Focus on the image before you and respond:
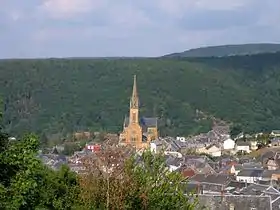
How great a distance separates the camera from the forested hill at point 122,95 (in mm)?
143625

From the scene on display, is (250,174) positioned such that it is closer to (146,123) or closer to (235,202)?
(235,202)

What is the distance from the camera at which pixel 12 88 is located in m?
169

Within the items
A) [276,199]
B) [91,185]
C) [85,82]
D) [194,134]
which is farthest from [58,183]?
[85,82]

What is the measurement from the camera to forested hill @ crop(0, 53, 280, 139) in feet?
471

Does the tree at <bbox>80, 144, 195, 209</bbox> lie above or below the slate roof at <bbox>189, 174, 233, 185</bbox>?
above

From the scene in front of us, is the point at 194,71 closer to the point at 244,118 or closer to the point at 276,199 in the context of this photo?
the point at 244,118

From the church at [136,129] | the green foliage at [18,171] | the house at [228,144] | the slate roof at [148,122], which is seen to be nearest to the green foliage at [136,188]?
the green foliage at [18,171]

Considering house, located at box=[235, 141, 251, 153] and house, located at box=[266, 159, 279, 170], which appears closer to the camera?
house, located at box=[266, 159, 279, 170]

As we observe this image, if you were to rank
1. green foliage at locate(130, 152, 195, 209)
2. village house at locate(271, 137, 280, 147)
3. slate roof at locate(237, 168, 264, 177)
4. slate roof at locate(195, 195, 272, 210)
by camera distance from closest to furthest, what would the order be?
1. green foliage at locate(130, 152, 195, 209)
2. slate roof at locate(195, 195, 272, 210)
3. slate roof at locate(237, 168, 264, 177)
4. village house at locate(271, 137, 280, 147)

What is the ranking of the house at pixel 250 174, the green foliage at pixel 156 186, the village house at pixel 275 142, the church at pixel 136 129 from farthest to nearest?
the church at pixel 136 129 → the village house at pixel 275 142 → the house at pixel 250 174 → the green foliage at pixel 156 186

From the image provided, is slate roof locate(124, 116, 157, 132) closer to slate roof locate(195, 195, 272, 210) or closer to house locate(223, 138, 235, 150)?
house locate(223, 138, 235, 150)

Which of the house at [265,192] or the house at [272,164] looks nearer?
the house at [265,192]

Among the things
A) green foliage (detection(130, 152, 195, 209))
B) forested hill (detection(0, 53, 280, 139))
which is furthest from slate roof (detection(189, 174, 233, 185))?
forested hill (detection(0, 53, 280, 139))

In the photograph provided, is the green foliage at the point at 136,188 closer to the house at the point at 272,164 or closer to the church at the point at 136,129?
the house at the point at 272,164
